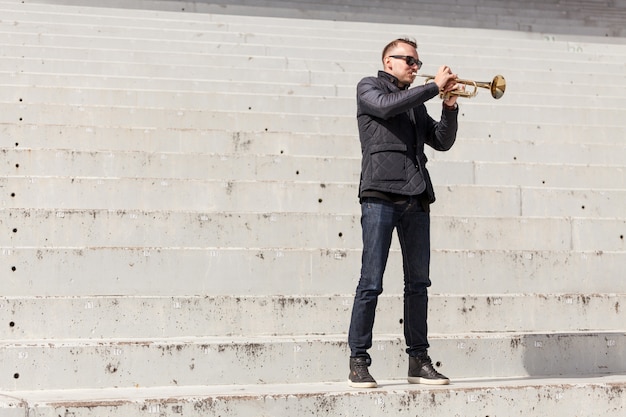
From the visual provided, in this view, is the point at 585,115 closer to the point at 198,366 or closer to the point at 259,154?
the point at 259,154

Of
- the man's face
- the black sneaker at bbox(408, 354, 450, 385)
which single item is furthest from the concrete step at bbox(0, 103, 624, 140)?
the black sneaker at bbox(408, 354, 450, 385)

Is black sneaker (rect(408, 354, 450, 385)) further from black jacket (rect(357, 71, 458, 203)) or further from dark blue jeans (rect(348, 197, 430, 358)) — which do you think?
black jacket (rect(357, 71, 458, 203))

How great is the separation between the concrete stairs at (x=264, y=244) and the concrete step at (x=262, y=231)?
12mm

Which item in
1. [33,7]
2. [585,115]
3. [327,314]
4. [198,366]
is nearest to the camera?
[198,366]

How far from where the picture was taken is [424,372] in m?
5.00

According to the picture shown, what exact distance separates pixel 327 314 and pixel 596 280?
173 cm

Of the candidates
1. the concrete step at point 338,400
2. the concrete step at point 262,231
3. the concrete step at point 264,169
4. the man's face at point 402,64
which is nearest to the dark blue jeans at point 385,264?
the concrete step at point 338,400

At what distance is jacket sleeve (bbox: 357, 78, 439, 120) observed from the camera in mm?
4715

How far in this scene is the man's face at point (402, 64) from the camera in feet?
16.3

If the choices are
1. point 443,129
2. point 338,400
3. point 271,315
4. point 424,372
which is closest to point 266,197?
point 271,315

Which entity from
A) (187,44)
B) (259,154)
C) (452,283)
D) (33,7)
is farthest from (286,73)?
(452,283)

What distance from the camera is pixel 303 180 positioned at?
732 cm

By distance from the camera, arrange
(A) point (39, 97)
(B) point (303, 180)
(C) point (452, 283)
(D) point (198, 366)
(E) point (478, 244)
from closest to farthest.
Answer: (D) point (198, 366) → (C) point (452, 283) → (E) point (478, 244) → (B) point (303, 180) → (A) point (39, 97)

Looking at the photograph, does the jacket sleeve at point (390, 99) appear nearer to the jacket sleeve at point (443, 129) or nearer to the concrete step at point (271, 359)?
the jacket sleeve at point (443, 129)
